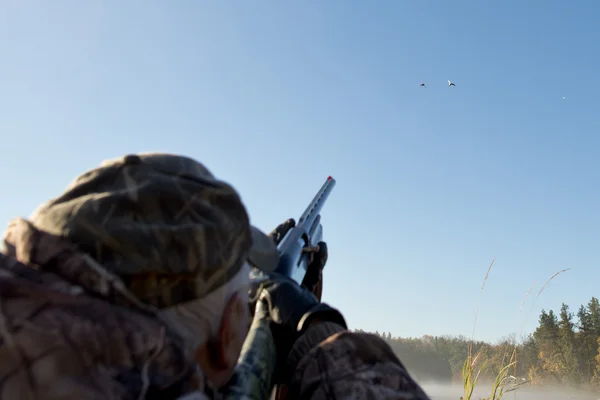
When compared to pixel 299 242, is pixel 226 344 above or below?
below

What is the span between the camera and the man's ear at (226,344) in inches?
61.8

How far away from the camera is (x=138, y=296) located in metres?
1.34

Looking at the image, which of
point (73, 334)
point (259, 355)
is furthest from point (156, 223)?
point (259, 355)

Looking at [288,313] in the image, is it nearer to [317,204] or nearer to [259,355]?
[259,355]

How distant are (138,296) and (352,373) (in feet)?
3.01

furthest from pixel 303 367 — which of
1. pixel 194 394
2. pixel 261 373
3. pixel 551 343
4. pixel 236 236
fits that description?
pixel 551 343

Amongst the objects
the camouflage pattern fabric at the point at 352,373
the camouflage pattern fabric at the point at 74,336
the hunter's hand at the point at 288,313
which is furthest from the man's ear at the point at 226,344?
the hunter's hand at the point at 288,313

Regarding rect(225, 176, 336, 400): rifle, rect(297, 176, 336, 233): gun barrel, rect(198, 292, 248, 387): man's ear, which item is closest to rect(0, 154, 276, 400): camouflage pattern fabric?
rect(198, 292, 248, 387): man's ear

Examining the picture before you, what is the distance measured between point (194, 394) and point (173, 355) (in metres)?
0.11

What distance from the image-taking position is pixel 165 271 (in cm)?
136

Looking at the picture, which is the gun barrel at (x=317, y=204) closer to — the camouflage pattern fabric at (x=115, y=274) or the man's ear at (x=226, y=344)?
the man's ear at (x=226, y=344)

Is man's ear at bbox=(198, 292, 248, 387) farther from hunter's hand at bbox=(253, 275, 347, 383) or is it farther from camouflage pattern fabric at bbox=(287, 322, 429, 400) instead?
hunter's hand at bbox=(253, 275, 347, 383)

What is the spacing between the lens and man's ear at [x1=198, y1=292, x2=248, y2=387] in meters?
1.57

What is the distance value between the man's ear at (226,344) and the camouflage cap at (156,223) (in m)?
0.14
